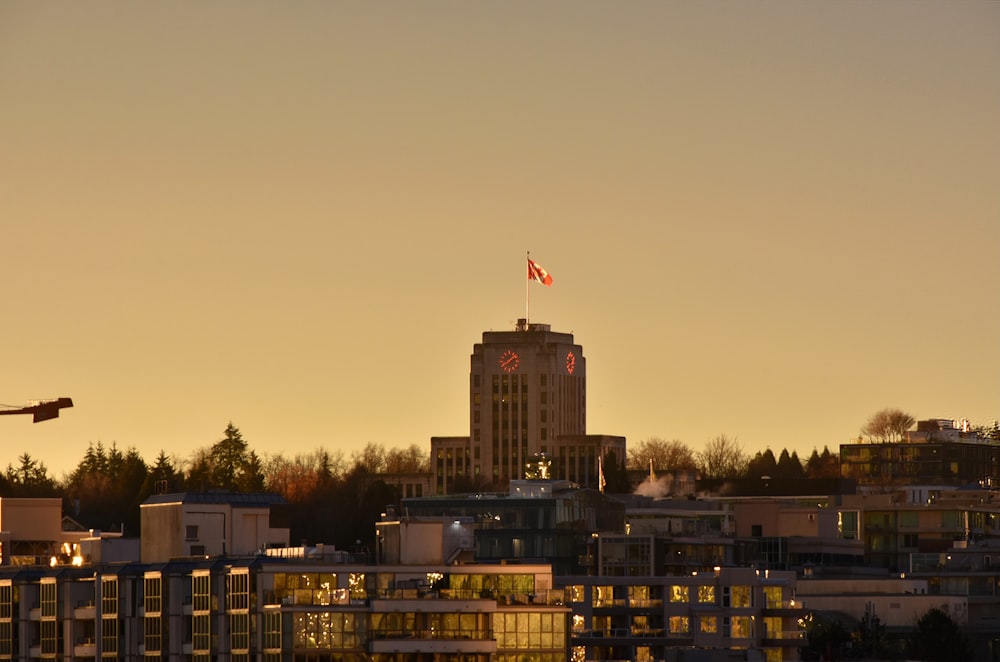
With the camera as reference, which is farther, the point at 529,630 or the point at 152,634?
the point at 152,634

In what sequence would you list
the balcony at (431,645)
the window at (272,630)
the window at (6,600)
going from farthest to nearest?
the window at (6,600), the window at (272,630), the balcony at (431,645)

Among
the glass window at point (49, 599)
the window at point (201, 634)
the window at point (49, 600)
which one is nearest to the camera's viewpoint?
the window at point (201, 634)

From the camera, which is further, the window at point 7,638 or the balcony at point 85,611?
the window at point 7,638

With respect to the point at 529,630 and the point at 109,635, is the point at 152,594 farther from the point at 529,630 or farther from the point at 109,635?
the point at 529,630

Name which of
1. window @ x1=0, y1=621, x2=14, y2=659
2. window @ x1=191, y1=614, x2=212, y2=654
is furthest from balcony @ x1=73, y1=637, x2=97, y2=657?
window @ x1=191, y1=614, x2=212, y2=654

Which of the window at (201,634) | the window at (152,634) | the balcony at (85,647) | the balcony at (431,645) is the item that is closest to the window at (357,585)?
the balcony at (431,645)

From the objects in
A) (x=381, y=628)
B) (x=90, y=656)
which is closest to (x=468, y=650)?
(x=381, y=628)

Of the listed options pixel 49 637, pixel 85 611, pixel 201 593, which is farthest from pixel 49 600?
pixel 201 593

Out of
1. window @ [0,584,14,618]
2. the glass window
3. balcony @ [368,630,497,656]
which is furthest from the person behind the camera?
window @ [0,584,14,618]

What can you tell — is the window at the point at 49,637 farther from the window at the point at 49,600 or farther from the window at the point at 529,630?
the window at the point at 529,630

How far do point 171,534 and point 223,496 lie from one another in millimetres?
6887

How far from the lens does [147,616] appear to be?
179m

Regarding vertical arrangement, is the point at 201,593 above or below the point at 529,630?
above

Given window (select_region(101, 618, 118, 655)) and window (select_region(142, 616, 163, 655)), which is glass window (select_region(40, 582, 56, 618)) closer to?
window (select_region(101, 618, 118, 655))
